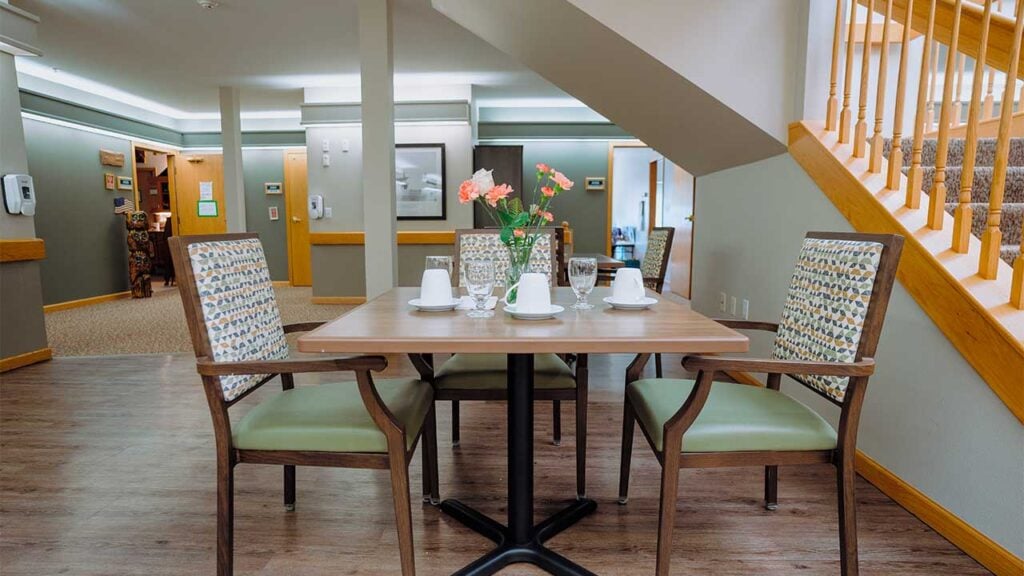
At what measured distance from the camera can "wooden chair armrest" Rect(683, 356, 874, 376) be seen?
1.22 metres

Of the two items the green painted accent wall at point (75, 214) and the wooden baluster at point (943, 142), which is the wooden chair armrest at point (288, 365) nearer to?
the wooden baluster at point (943, 142)

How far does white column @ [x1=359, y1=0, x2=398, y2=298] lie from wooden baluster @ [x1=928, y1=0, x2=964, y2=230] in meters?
2.97

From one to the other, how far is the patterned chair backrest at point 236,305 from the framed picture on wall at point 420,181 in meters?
4.56

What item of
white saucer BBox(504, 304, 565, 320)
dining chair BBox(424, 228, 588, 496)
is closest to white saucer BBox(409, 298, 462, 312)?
white saucer BBox(504, 304, 565, 320)

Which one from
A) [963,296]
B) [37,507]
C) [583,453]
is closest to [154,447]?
[37,507]

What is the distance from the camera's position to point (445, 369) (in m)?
1.83

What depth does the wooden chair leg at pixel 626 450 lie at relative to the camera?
172 centimetres

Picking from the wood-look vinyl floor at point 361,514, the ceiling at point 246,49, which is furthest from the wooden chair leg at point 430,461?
the ceiling at point 246,49

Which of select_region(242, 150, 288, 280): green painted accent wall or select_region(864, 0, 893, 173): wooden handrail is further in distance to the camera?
select_region(242, 150, 288, 280): green painted accent wall

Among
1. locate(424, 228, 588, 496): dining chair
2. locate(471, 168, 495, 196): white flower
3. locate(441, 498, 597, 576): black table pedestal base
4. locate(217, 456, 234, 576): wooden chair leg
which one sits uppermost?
locate(471, 168, 495, 196): white flower

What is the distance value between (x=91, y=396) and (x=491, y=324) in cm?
290

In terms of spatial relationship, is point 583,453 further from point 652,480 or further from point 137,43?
point 137,43

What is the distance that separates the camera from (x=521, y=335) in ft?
3.86

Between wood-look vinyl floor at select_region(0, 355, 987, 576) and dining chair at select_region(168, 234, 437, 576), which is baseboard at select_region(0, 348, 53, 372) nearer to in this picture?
wood-look vinyl floor at select_region(0, 355, 987, 576)
